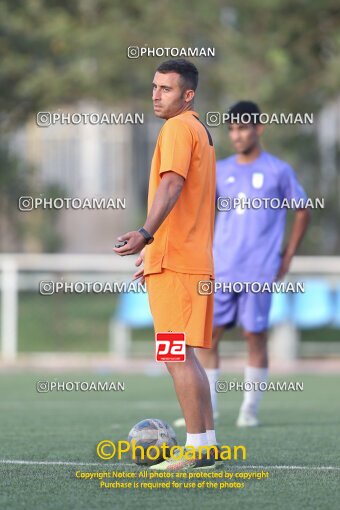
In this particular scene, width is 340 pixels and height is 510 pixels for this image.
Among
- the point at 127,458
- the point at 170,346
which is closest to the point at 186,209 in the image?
the point at 170,346

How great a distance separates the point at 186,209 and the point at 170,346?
748 millimetres

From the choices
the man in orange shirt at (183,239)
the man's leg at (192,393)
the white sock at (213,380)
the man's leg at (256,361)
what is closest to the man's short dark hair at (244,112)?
the man's leg at (256,361)

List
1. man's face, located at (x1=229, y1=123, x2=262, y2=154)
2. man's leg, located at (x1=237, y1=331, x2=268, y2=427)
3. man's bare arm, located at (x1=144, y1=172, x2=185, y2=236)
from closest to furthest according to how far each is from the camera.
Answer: man's bare arm, located at (x1=144, y1=172, x2=185, y2=236)
man's face, located at (x1=229, y1=123, x2=262, y2=154)
man's leg, located at (x1=237, y1=331, x2=268, y2=427)

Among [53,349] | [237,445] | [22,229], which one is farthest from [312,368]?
[237,445]

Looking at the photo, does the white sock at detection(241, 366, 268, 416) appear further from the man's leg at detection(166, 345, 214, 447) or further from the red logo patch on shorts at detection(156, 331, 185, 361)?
the red logo patch on shorts at detection(156, 331, 185, 361)

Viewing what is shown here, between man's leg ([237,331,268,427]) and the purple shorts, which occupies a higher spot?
the purple shorts

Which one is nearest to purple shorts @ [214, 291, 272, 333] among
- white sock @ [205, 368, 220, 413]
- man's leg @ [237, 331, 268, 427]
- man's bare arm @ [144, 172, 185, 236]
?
man's leg @ [237, 331, 268, 427]

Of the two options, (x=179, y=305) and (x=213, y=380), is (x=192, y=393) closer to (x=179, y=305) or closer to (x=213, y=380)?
(x=179, y=305)

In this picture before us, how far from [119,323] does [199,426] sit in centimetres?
1309

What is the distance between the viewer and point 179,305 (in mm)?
6762

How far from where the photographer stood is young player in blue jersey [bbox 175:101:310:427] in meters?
9.99

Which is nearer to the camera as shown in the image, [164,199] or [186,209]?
[164,199]

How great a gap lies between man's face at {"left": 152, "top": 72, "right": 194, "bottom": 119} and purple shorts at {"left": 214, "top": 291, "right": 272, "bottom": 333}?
3.22m

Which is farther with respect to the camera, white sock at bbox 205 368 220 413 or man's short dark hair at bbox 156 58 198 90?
white sock at bbox 205 368 220 413
